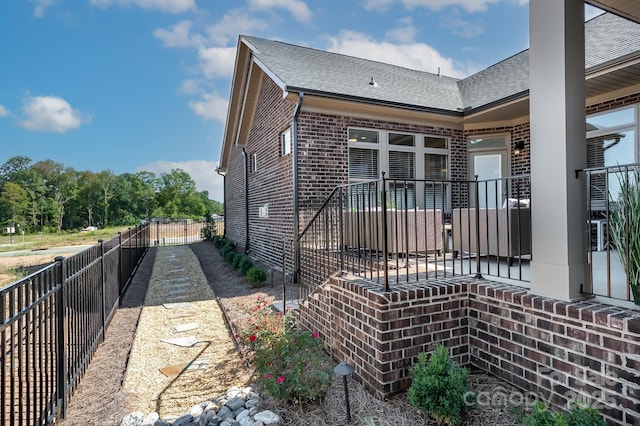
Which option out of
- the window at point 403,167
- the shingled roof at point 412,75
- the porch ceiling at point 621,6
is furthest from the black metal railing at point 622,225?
the window at point 403,167

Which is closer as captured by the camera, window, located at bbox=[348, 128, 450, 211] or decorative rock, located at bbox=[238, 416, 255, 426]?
decorative rock, located at bbox=[238, 416, 255, 426]

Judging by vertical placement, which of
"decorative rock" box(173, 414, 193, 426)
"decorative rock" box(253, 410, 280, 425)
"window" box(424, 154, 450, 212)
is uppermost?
"window" box(424, 154, 450, 212)

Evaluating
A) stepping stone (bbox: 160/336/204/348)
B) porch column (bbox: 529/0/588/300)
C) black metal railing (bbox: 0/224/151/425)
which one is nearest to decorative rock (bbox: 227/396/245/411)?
black metal railing (bbox: 0/224/151/425)

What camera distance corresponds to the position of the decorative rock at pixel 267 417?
2539mm

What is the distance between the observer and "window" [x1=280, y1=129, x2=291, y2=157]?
7.30 m

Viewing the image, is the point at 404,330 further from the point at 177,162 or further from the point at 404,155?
the point at 177,162

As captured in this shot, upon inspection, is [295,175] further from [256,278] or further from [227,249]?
[227,249]

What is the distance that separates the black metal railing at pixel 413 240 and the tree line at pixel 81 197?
120 feet

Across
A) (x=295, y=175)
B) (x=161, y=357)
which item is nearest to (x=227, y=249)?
(x=295, y=175)

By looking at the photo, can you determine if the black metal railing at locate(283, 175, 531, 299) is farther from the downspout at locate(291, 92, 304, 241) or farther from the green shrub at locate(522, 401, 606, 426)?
the green shrub at locate(522, 401, 606, 426)

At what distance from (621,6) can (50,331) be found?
6109 mm

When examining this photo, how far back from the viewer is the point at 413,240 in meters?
4.63

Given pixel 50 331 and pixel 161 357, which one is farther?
pixel 161 357

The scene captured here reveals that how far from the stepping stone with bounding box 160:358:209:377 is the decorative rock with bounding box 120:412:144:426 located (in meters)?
0.83
